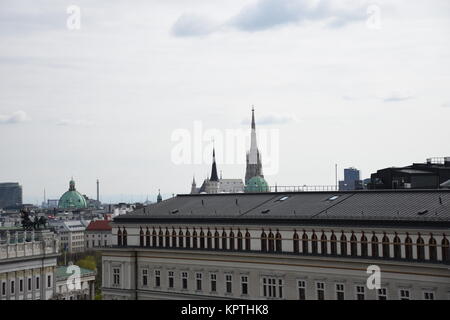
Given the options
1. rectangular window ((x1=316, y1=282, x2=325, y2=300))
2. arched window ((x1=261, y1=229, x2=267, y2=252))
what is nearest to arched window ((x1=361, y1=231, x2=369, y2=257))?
rectangular window ((x1=316, y1=282, x2=325, y2=300))

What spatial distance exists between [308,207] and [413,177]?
23.7 m

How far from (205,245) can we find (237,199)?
7.96 meters

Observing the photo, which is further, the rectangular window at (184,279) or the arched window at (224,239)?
the rectangular window at (184,279)

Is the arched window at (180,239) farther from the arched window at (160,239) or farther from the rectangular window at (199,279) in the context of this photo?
the rectangular window at (199,279)

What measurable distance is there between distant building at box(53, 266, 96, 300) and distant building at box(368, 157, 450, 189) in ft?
166

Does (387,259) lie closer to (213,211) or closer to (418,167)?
(213,211)

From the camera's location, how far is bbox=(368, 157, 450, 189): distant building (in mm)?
94000

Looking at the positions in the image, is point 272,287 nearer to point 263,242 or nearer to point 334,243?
point 263,242

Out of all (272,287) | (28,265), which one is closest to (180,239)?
(272,287)

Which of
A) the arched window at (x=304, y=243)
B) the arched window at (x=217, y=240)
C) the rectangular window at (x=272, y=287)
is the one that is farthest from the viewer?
the arched window at (x=217, y=240)

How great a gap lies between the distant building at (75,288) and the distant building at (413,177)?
166 ft

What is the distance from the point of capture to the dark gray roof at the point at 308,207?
66500 mm

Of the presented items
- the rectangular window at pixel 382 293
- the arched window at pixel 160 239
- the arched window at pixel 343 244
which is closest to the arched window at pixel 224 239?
the arched window at pixel 160 239
